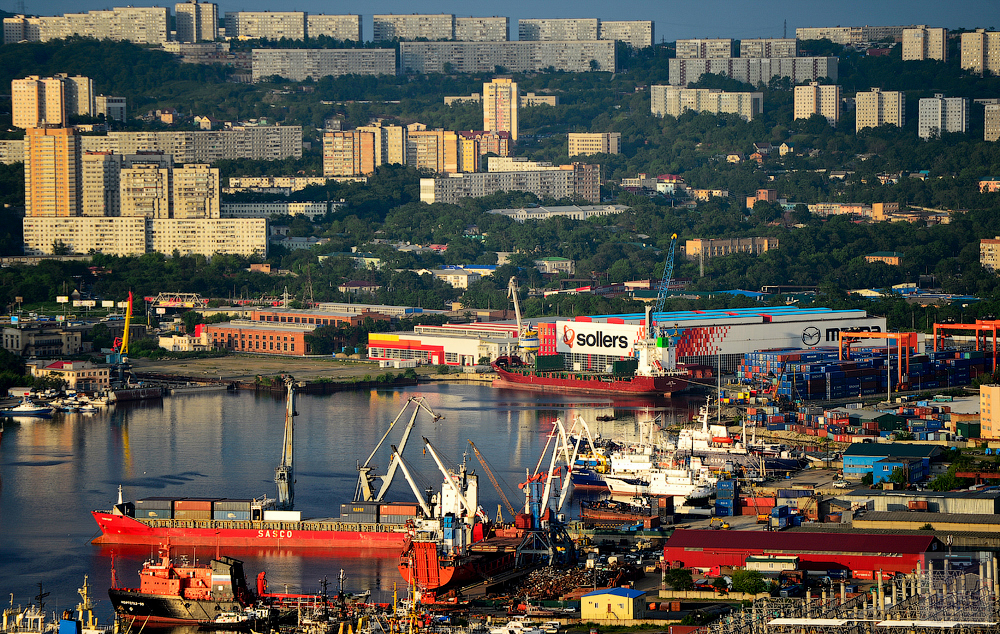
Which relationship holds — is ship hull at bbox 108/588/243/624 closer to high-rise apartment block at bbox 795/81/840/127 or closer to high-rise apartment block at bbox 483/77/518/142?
high-rise apartment block at bbox 483/77/518/142

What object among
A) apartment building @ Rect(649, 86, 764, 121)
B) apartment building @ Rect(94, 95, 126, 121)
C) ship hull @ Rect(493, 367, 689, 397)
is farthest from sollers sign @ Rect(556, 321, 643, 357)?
apartment building @ Rect(649, 86, 764, 121)

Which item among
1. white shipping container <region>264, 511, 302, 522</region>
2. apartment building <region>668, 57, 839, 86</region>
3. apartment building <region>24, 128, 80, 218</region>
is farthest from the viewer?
apartment building <region>668, 57, 839, 86</region>

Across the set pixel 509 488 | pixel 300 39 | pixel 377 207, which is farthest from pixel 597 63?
pixel 509 488

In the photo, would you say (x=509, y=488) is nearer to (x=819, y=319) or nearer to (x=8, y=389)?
(x=8, y=389)

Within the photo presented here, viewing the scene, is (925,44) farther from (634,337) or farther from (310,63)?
(634,337)

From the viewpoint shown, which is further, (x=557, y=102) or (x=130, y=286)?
(x=557, y=102)

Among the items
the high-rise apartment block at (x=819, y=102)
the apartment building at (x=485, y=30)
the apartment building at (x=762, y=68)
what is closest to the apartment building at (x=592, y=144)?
the high-rise apartment block at (x=819, y=102)
